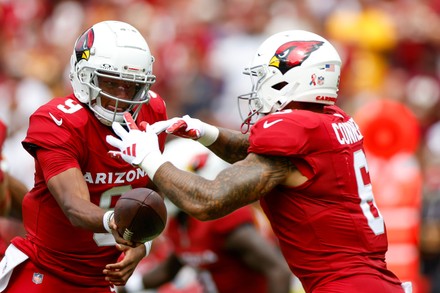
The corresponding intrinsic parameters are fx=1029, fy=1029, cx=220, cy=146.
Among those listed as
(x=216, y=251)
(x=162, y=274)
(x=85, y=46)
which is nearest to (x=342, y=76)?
(x=162, y=274)

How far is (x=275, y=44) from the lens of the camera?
4.97m

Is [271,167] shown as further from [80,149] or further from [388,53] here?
[388,53]

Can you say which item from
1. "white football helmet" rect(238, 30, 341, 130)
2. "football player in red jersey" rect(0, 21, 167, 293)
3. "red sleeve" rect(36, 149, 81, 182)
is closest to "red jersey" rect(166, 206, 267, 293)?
"football player in red jersey" rect(0, 21, 167, 293)

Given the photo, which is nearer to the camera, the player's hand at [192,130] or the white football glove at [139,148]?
the white football glove at [139,148]

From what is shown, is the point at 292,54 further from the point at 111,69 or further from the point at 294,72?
the point at 111,69

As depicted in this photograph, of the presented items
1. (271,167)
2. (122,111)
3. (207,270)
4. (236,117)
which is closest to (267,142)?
(271,167)

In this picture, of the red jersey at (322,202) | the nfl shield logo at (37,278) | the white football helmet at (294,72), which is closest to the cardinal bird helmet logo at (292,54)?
the white football helmet at (294,72)

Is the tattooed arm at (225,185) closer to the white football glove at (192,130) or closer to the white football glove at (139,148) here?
the white football glove at (139,148)

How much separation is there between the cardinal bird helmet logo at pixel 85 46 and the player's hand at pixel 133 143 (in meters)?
0.49

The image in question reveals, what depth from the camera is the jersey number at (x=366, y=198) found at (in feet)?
15.7

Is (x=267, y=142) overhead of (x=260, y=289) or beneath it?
overhead

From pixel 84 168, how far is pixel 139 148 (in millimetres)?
500

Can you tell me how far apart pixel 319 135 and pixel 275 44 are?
574 mm

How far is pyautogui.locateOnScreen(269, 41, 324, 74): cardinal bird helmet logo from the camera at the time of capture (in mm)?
4867
